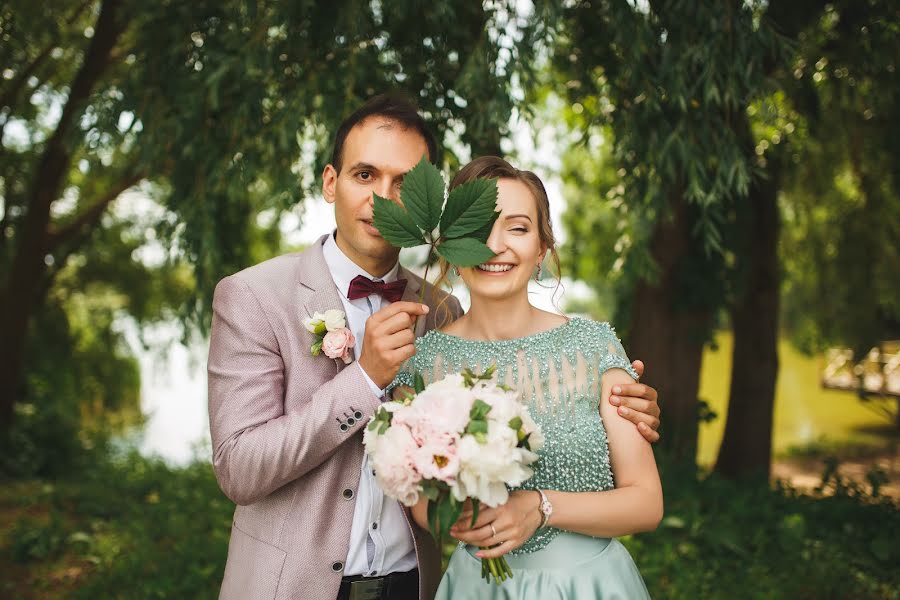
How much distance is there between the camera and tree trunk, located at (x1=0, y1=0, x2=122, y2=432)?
20.7ft

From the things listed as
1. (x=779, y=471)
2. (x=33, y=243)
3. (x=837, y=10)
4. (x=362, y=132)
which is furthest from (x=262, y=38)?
(x=779, y=471)

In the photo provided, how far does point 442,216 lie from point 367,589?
3.81 feet

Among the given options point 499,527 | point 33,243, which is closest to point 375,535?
point 499,527

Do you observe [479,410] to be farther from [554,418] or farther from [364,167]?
[364,167]

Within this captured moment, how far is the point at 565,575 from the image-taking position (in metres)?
2.07

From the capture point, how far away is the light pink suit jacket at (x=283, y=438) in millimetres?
1987

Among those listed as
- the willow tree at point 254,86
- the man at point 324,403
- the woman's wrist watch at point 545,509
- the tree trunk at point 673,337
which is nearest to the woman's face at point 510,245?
the man at point 324,403

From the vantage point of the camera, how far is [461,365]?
2.20m

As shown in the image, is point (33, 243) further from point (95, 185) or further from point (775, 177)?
point (775, 177)

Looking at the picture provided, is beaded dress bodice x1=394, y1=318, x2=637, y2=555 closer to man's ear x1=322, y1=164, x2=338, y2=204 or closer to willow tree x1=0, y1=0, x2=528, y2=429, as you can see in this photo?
man's ear x1=322, y1=164, x2=338, y2=204

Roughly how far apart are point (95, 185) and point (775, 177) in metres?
7.39

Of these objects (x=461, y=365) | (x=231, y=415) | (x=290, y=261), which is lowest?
(x=231, y=415)

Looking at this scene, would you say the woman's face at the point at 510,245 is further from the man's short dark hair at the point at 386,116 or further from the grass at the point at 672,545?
the grass at the point at 672,545

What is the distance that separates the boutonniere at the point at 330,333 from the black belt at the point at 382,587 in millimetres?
691
